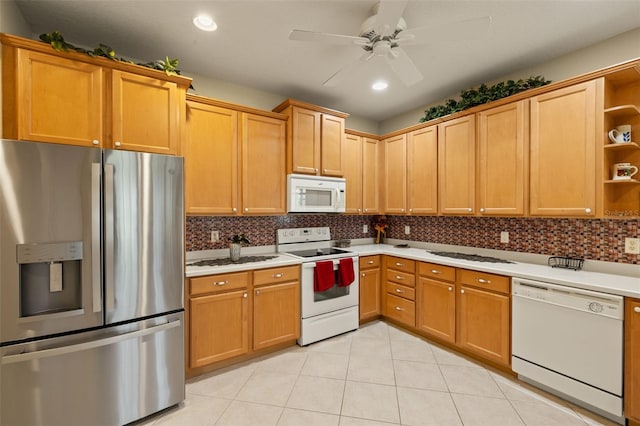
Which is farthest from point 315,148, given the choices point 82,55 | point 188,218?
point 82,55

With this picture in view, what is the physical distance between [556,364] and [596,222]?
1.24 metres

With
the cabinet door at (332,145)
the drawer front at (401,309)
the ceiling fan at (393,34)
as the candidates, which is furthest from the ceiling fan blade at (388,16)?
the drawer front at (401,309)

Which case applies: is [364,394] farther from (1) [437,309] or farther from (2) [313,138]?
(2) [313,138]

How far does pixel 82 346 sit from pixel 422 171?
3.50 meters

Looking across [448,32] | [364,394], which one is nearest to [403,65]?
[448,32]

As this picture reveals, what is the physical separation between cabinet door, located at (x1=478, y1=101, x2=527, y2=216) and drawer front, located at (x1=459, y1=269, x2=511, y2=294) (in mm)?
641

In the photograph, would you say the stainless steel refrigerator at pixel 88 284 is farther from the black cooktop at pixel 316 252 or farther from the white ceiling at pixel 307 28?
the black cooktop at pixel 316 252

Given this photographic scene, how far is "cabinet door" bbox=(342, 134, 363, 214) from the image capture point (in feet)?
12.1

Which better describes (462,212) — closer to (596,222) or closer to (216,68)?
(596,222)

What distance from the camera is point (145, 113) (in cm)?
206

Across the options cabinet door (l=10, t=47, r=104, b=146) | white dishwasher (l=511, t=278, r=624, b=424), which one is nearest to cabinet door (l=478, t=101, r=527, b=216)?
white dishwasher (l=511, t=278, r=624, b=424)

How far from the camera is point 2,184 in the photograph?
→ 1.48m

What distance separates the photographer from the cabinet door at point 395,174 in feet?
12.0

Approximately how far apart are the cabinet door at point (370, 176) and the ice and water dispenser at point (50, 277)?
3.05 metres
